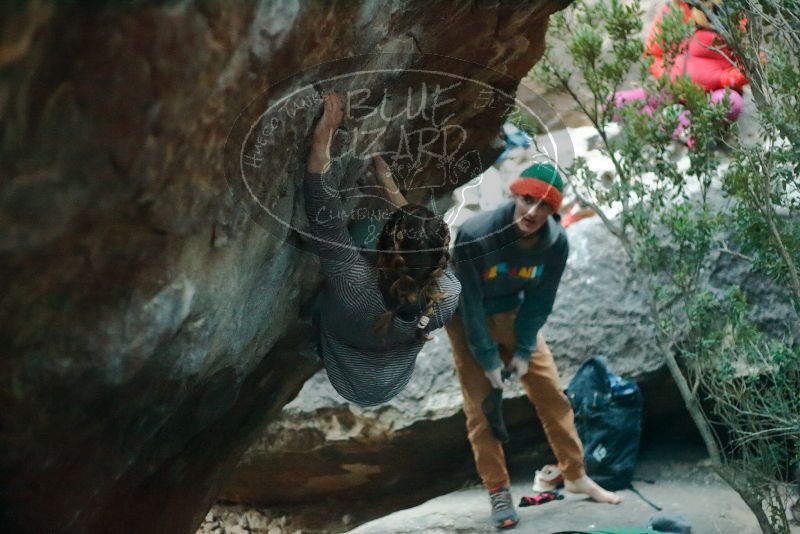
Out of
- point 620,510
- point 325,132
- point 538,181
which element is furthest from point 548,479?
point 325,132

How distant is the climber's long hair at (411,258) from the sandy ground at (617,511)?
7.17 feet

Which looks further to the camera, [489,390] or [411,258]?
[489,390]

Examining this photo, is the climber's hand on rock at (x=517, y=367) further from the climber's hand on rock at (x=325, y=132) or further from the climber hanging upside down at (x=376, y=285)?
the climber's hand on rock at (x=325, y=132)

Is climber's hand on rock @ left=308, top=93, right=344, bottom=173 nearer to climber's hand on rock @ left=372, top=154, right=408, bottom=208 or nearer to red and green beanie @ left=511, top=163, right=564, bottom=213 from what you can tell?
climber's hand on rock @ left=372, top=154, right=408, bottom=208

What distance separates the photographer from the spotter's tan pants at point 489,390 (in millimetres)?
4863

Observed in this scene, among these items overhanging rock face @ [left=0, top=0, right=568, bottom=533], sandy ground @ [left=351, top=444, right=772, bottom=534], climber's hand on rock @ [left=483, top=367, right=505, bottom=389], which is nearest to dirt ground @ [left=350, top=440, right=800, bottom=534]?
sandy ground @ [left=351, top=444, right=772, bottom=534]

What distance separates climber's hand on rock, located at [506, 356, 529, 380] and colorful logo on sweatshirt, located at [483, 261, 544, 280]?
1.70ft

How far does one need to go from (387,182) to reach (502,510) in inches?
97.6

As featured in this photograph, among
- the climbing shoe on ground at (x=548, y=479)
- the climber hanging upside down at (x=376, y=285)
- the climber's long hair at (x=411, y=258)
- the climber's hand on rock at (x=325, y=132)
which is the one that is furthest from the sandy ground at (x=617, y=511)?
the climber's hand on rock at (x=325, y=132)

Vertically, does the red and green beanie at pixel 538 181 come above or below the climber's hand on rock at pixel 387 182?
below

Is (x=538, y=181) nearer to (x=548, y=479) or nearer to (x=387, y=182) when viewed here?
(x=387, y=182)

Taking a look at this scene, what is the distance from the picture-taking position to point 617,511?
498 cm

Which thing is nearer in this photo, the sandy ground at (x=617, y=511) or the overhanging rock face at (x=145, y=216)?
the overhanging rock face at (x=145, y=216)

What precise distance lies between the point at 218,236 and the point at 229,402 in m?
1.04
